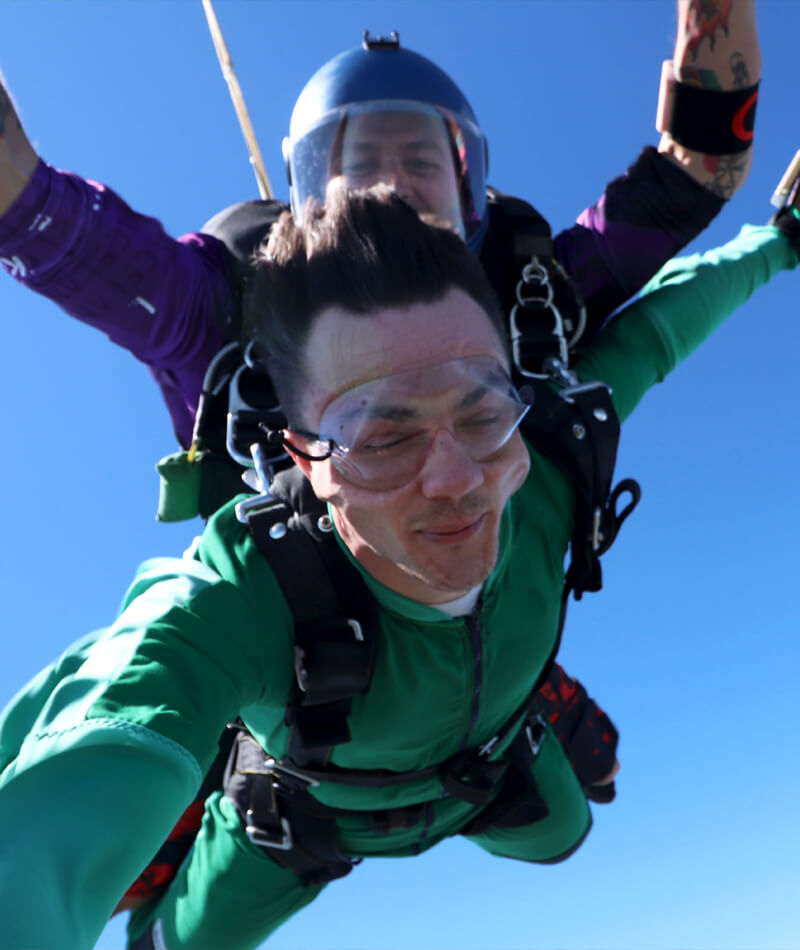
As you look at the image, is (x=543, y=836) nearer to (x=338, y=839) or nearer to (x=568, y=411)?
(x=338, y=839)

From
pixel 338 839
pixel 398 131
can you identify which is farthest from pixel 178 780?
pixel 398 131

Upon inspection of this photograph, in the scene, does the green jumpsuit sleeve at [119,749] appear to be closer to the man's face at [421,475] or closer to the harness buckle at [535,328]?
the man's face at [421,475]

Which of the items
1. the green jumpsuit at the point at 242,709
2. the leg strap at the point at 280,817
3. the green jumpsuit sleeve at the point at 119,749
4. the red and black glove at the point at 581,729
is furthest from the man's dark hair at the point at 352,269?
the red and black glove at the point at 581,729

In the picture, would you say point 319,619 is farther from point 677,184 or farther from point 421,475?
point 677,184

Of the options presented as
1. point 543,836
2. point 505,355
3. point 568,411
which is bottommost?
point 543,836

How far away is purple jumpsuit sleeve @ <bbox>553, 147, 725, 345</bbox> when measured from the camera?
9.13 ft

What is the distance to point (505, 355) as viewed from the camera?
1856 mm

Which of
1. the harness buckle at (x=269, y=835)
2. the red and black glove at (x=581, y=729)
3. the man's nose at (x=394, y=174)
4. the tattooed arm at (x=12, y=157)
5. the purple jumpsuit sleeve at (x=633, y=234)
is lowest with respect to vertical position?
the red and black glove at (x=581, y=729)

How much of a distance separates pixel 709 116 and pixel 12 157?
2127 millimetres

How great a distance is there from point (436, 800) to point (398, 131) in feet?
6.75

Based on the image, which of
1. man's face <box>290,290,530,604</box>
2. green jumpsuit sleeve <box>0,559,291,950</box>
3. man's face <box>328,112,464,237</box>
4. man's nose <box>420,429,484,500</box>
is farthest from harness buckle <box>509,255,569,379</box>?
green jumpsuit sleeve <box>0,559,291,950</box>

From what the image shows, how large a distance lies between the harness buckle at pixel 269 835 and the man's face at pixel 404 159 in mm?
1842

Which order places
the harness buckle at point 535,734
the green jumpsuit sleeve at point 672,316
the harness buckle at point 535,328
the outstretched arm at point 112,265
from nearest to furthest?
the outstretched arm at point 112,265 < the harness buckle at point 535,328 < the green jumpsuit sleeve at point 672,316 < the harness buckle at point 535,734

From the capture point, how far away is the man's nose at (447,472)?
1581 mm
